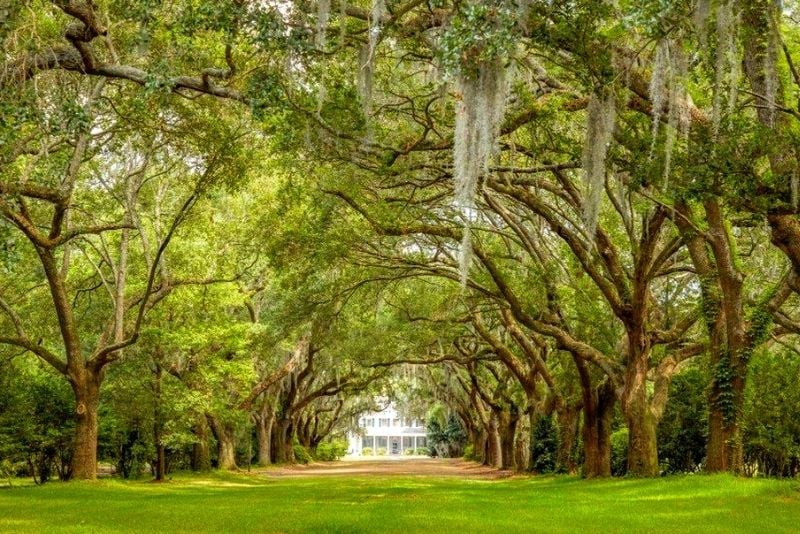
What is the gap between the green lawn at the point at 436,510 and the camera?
9.95 m

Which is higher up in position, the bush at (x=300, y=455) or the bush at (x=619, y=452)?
the bush at (x=619, y=452)

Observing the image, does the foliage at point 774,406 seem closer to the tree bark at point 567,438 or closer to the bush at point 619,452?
the bush at point 619,452

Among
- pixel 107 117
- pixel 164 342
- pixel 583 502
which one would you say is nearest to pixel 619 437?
pixel 583 502

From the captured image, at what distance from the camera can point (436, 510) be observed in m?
12.2

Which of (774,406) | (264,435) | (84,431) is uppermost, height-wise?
(774,406)

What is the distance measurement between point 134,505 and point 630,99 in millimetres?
9746

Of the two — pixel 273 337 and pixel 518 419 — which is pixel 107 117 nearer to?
pixel 273 337

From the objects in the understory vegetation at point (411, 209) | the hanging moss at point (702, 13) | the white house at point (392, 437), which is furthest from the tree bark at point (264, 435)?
the white house at point (392, 437)

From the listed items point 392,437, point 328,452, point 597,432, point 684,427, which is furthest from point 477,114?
point 392,437

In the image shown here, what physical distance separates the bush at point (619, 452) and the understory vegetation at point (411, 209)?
111mm

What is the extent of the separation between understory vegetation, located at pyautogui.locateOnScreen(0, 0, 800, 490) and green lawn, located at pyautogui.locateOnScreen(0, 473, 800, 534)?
32.5 inches

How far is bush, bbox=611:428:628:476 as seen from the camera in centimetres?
2447

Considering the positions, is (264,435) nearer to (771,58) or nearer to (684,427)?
(684,427)

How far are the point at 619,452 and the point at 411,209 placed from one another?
12.1m
